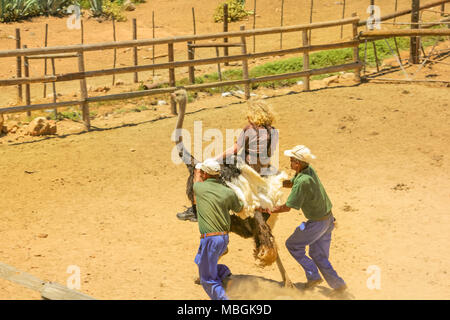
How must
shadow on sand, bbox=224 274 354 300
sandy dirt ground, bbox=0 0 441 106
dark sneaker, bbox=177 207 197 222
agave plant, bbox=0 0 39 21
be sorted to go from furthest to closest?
agave plant, bbox=0 0 39 21, sandy dirt ground, bbox=0 0 441 106, dark sneaker, bbox=177 207 197 222, shadow on sand, bbox=224 274 354 300

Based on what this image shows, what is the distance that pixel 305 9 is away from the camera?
77.2 feet

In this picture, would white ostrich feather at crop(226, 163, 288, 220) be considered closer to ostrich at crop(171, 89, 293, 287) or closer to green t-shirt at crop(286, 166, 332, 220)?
ostrich at crop(171, 89, 293, 287)

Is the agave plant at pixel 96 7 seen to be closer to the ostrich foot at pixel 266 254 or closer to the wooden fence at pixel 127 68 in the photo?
the wooden fence at pixel 127 68

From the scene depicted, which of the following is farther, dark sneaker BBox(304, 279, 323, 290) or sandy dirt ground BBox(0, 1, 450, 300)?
sandy dirt ground BBox(0, 1, 450, 300)

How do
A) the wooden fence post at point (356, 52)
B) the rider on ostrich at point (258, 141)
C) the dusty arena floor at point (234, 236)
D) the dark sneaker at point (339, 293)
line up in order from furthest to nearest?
the wooden fence post at point (356, 52) → the dusty arena floor at point (234, 236) → the rider on ostrich at point (258, 141) → the dark sneaker at point (339, 293)

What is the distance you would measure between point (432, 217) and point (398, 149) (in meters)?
2.27

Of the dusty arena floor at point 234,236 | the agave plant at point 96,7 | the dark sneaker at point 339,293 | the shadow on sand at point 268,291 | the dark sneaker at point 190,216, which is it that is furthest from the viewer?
the agave plant at point 96,7

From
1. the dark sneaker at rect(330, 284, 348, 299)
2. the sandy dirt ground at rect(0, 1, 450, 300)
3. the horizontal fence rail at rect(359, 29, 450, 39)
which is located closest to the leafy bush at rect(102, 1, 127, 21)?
the sandy dirt ground at rect(0, 1, 450, 300)

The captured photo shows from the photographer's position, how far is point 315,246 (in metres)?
5.95

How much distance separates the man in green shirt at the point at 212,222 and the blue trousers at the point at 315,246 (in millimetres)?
Answer: 824

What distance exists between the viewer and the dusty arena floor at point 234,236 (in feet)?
20.9

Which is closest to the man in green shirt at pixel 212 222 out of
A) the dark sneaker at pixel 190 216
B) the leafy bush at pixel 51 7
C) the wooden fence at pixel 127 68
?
the dark sneaker at pixel 190 216

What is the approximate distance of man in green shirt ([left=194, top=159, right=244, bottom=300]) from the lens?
211 inches

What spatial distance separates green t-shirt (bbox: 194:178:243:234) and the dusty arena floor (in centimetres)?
89
